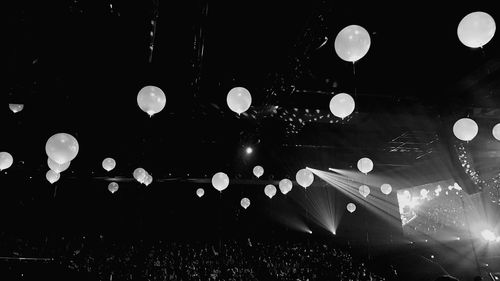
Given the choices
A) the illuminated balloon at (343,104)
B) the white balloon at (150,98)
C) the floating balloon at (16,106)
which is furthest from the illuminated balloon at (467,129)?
the floating balloon at (16,106)

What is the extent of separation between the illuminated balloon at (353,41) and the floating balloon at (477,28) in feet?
2.56

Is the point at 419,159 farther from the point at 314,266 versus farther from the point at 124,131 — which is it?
the point at 124,131

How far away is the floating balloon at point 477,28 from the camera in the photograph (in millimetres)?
2574

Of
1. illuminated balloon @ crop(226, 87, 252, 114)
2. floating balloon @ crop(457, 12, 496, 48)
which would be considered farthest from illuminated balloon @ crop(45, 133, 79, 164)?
floating balloon @ crop(457, 12, 496, 48)

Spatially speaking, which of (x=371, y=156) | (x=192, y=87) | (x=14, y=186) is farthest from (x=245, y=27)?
(x=14, y=186)

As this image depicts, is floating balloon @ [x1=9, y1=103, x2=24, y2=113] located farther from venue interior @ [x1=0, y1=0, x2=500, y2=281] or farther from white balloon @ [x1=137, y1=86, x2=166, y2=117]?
white balloon @ [x1=137, y1=86, x2=166, y2=117]

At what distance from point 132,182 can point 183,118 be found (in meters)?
7.42

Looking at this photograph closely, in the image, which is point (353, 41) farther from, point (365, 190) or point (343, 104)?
point (365, 190)

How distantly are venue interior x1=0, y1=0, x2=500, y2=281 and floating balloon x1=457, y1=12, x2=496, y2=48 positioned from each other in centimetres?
1

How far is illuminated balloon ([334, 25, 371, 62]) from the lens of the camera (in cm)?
269

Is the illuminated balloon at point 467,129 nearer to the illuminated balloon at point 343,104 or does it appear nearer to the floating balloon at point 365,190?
the illuminated balloon at point 343,104

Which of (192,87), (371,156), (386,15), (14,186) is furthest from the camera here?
(14,186)

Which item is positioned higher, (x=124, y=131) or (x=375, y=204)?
(x=124, y=131)

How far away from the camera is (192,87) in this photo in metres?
4.71
